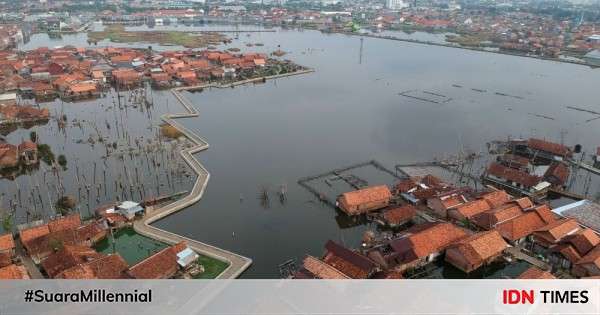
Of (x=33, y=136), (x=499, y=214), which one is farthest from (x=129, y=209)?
(x=499, y=214)

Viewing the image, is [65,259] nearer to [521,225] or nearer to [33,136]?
[33,136]

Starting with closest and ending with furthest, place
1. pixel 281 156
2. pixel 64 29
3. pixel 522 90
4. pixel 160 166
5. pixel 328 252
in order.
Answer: pixel 328 252 → pixel 160 166 → pixel 281 156 → pixel 522 90 → pixel 64 29

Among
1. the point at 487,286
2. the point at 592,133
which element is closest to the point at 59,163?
the point at 487,286

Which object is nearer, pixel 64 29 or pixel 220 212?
pixel 220 212

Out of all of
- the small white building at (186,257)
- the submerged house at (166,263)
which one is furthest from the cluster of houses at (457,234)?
the submerged house at (166,263)

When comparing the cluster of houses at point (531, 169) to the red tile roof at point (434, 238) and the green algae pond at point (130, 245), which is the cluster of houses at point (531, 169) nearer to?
the red tile roof at point (434, 238)

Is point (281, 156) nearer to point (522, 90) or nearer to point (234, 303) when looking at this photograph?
point (234, 303)

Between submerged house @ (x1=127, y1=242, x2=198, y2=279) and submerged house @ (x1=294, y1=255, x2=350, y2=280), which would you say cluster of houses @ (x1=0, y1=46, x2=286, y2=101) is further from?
submerged house @ (x1=294, y1=255, x2=350, y2=280)
